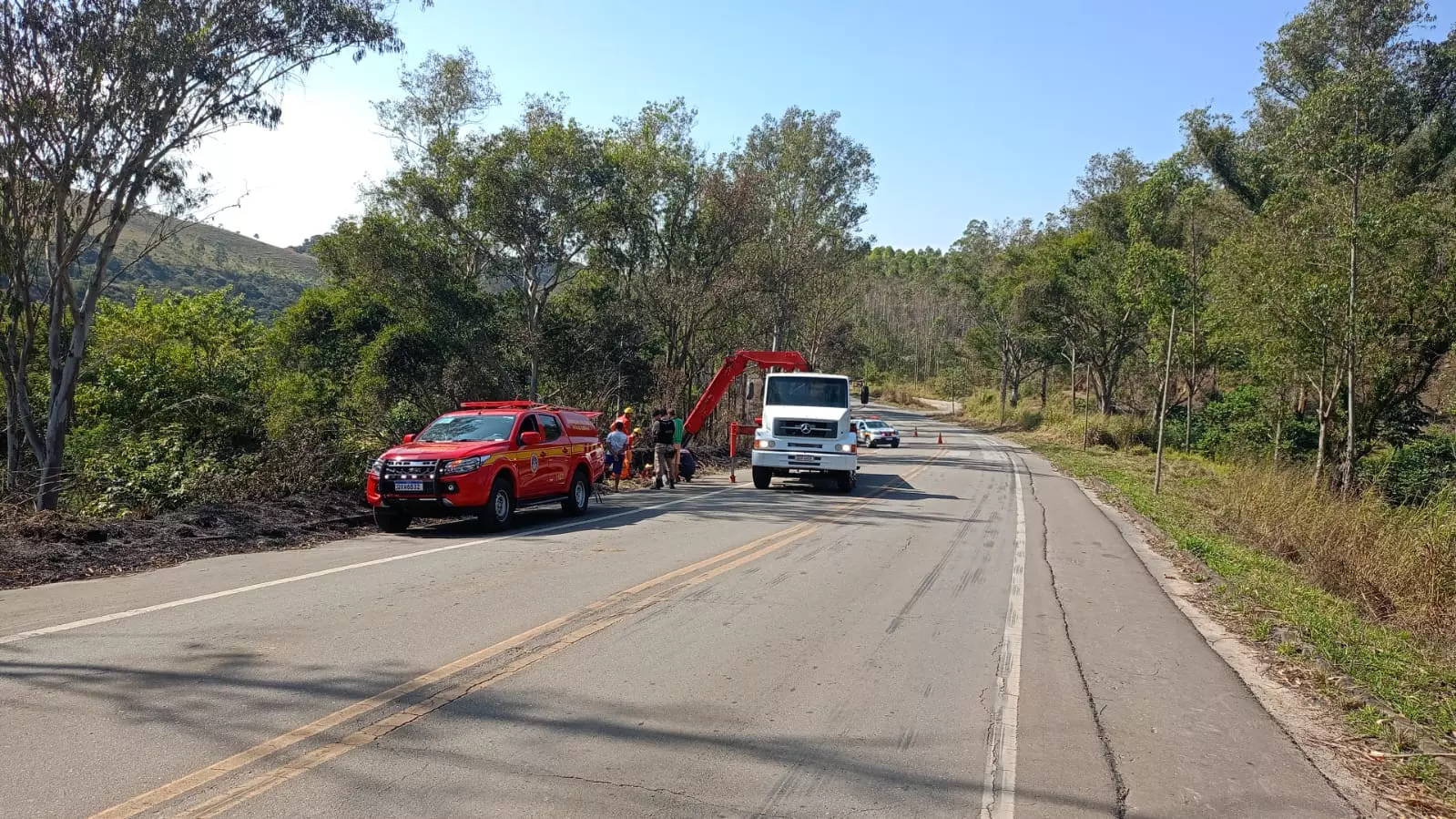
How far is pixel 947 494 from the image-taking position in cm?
2070

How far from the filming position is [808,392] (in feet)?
68.9

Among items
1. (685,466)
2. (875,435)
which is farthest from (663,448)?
(875,435)

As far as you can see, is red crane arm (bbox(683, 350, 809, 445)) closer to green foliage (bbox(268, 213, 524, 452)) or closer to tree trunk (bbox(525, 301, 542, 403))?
tree trunk (bbox(525, 301, 542, 403))

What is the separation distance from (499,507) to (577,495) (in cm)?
249

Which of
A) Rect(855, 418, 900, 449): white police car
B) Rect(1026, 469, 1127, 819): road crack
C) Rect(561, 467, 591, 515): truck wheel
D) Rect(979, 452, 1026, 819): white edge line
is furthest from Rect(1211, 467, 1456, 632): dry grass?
Rect(855, 418, 900, 449): white police car

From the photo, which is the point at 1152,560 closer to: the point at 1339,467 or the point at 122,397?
the point at 1339,467

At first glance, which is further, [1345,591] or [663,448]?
[663,448]

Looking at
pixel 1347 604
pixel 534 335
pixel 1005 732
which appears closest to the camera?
pixel 1005 732

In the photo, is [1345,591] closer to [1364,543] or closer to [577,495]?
[1364,543]

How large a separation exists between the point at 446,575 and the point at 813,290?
33174 millimetres

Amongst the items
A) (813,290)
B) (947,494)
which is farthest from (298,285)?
(947,494)

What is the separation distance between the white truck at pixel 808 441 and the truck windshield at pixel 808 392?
0.8 inches

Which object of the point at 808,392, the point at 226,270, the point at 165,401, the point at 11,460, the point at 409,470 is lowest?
the point at 11,460

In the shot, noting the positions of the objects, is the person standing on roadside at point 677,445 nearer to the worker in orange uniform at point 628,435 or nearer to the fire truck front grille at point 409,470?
the worker in orange uniform at point 628,435
